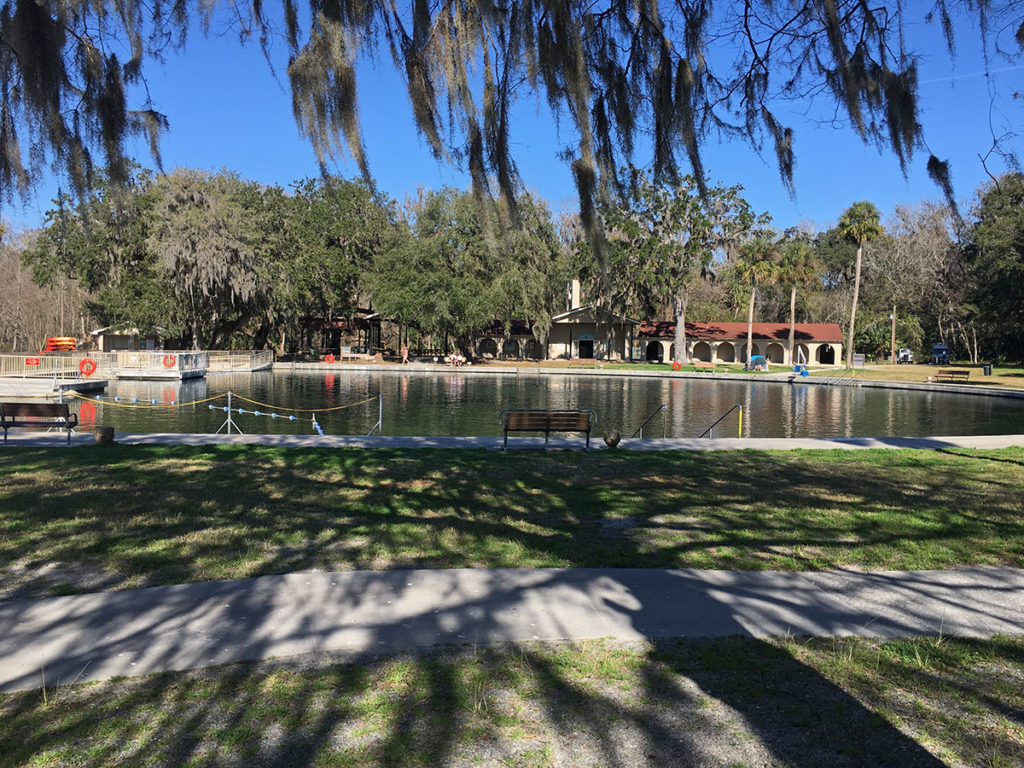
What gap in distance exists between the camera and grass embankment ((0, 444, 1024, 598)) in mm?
6051

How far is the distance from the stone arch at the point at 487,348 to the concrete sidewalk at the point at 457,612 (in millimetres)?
65269

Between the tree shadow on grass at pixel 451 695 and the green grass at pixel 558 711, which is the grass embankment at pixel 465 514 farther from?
the green grass at pixel 558 711

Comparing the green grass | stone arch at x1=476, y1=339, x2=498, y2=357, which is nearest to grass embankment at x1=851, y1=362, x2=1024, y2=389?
stone arch at x1=476, y1=339, x2=498, y2=357

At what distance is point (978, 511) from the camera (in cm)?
805

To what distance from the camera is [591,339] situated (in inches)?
2692

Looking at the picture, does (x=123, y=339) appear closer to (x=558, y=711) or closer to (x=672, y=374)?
(x=672, y=374)

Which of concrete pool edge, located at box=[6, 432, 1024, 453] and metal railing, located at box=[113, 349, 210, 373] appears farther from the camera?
metal railing, located at box=[113, 349, 210, 373]

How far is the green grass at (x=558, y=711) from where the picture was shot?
10.5 ft

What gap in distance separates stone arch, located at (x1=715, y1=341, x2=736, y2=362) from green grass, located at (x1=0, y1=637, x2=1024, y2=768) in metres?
67.4

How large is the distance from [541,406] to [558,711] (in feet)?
77.9

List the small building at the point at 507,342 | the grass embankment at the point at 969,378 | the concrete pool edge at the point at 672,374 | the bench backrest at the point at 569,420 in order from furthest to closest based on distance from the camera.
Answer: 1. the small building at the point at 507,342
2. the grass embankment at the point at 969,378
3. the concrete pool edge at the point at 672,374
4. the bench backrest at the point at 569,420

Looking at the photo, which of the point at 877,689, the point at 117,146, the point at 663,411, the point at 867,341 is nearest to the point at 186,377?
the point at 663,411

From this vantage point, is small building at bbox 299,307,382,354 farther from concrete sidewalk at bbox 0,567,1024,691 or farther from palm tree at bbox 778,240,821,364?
concrete sidewalk at bbox 0,567,1024,691

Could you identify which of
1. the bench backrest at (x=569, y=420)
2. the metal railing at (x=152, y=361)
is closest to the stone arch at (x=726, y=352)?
the metal railing at (x=152, y=361)
